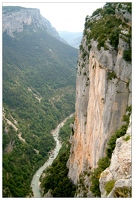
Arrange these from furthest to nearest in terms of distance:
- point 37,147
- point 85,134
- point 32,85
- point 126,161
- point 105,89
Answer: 1. point 32,85
2. point 37,147
3. point 85,134
4. point 105,89
5. point 126,161

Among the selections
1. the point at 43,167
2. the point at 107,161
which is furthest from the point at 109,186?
the point at 43,167

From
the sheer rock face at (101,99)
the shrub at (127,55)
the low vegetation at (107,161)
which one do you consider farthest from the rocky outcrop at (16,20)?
the low vegetation at (107,161)

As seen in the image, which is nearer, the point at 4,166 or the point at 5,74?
the point at 4,166

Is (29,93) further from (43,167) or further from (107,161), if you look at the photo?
(107,161)

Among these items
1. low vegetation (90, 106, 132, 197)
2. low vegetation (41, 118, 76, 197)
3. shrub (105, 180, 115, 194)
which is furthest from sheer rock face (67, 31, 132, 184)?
shrub (105, 180, 115, 194)

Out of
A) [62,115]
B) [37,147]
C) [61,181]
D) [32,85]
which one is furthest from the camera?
[32,85]

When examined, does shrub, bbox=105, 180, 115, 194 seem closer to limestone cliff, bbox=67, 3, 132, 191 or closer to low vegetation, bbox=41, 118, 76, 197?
limestone cliff, bbox=67, 3, 132, 191

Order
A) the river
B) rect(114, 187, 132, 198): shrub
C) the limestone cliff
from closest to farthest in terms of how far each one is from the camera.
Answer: rect(114, 187, 132, 198): shrub
the limestone cliff
the river

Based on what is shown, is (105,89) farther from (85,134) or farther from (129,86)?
(85,134)

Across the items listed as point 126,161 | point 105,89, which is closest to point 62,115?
point 105,89
